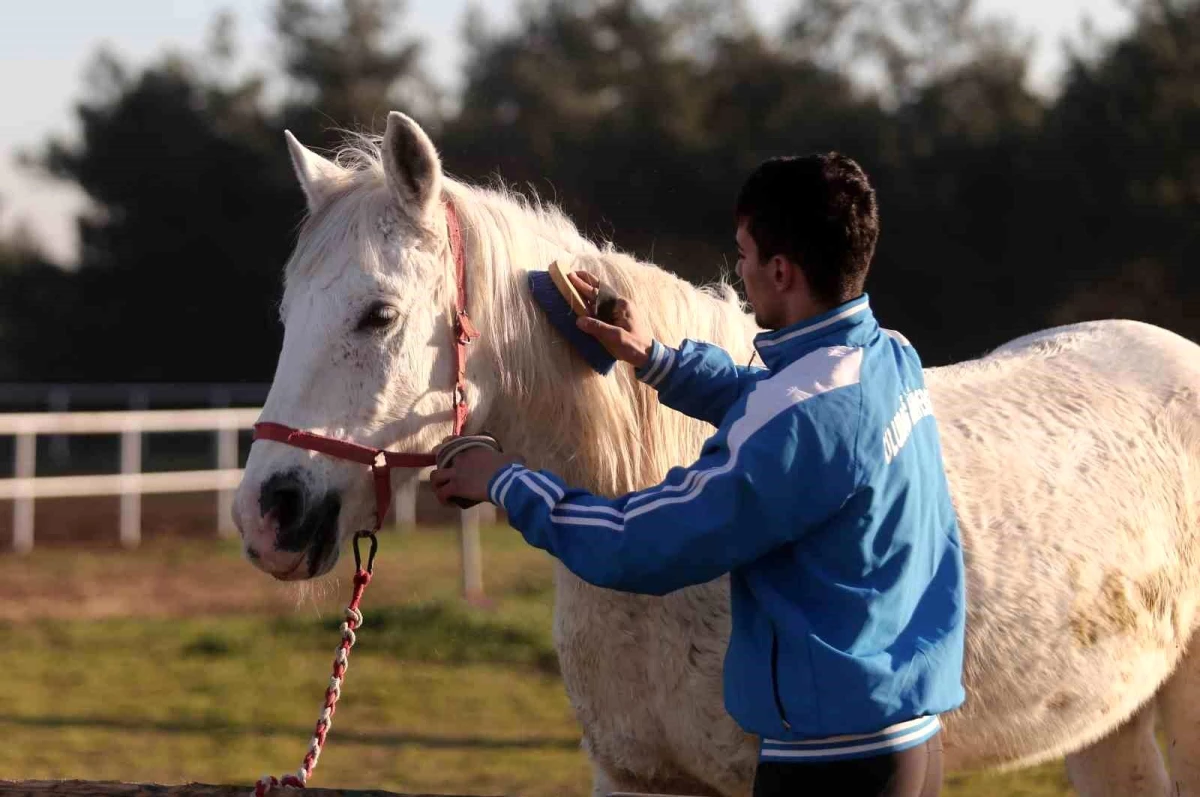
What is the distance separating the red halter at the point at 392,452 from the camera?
7.99ft

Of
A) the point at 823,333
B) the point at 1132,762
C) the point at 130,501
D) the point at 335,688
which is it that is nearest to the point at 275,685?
the point at 1132,762

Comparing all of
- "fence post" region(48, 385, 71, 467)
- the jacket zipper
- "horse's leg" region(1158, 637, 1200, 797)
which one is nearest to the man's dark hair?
the jacket zipper

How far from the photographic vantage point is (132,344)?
3184 centimetres

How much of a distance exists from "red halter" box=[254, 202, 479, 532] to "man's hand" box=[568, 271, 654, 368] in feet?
0.78

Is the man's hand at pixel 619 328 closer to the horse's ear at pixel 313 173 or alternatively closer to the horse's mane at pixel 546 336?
the horse's mane at pixel 546 336

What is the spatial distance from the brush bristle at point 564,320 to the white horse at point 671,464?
0.08 feet

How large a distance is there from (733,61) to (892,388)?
Result: 34500mm

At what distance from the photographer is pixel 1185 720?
3.61 metres

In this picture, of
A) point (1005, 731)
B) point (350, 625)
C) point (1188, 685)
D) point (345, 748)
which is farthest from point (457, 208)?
point (345, 748)

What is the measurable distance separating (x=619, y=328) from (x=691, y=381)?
0.18 m

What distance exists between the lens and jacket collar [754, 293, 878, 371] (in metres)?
2.17

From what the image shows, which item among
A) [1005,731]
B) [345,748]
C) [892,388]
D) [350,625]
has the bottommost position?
[345,748]

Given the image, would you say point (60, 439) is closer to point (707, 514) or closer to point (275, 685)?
point (275, 685)

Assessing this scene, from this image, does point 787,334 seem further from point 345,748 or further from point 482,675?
point 482,675
